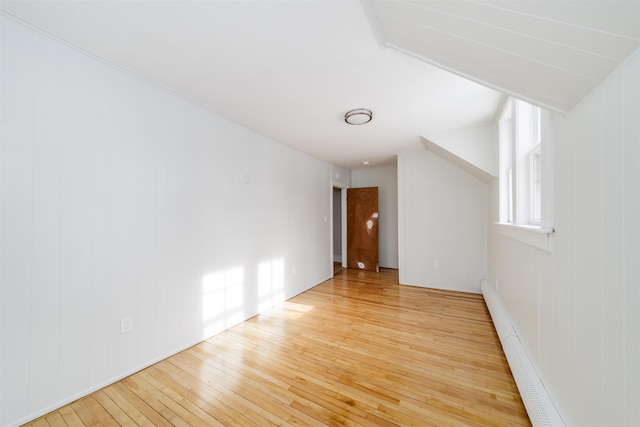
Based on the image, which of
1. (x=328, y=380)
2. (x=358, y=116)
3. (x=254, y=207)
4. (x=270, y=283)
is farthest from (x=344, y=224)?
(x=328, y=380)

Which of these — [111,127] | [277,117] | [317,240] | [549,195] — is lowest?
[317,240]

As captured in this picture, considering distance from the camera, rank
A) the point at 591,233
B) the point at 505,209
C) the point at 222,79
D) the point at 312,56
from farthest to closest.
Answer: the point at 505,209 < the point at 222,79 < the point at 312,56 < the point at 591,233

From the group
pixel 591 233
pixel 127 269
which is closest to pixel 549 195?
pixel 591 233

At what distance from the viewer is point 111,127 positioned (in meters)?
1.79

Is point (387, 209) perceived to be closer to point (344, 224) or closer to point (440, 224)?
point (344, 224)

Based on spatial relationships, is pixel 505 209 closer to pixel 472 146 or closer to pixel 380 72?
pixel 472 146

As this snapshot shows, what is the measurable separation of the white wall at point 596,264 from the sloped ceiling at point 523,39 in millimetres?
95

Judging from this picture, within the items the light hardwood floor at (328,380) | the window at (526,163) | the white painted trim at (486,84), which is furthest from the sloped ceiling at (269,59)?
the light hardwood floor at (328,380)

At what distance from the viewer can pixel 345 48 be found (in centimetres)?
159

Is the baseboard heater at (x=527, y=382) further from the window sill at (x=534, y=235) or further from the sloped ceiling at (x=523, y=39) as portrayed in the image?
the sloped ceiling at (x=523, y=39)

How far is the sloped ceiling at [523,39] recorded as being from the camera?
27.9 inches

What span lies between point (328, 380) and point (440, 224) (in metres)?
3.18

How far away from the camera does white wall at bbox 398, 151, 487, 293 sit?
149 inches

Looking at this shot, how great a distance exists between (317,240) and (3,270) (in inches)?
141
